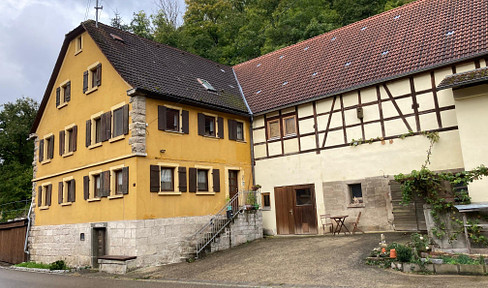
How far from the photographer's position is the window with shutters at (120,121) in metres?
14.4

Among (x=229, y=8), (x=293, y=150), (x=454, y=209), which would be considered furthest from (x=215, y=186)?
(x=229, y=8)

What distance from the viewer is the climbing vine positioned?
→ 976 cm

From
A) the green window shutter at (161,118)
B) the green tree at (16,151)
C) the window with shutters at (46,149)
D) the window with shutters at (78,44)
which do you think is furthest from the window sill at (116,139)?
the green tree at (16,151)

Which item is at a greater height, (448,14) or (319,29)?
(319,29)

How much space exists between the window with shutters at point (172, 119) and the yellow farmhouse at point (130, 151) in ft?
0.13

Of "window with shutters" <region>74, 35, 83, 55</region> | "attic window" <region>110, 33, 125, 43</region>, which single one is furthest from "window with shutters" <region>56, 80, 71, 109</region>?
"attic window" <region>110, 33, 125, 43</region>

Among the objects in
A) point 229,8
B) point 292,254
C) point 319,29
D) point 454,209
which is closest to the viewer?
point 454,209

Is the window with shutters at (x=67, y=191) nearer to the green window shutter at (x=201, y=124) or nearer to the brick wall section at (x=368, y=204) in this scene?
the green window shutter at (x=201, y=124)

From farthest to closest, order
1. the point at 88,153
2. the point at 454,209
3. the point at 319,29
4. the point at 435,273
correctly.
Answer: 1. the point at 319,29
2. the point at 88,153
3. the point at 454,209
4. the point at 435,273

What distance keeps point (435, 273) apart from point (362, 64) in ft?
32.7

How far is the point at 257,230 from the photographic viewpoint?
1658 cm

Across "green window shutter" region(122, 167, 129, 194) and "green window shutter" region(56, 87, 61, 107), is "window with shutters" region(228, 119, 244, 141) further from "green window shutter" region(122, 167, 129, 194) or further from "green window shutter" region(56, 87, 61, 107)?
"green window shutter" region(56, 87, 61, 107)

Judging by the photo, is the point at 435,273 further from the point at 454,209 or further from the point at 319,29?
the point at 319,29

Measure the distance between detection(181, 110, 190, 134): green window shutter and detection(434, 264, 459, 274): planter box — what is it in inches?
396
